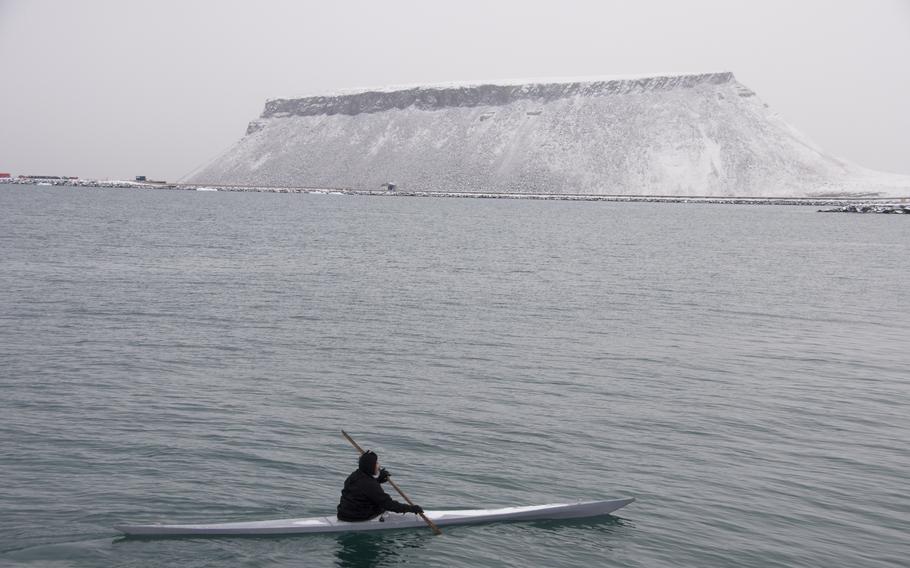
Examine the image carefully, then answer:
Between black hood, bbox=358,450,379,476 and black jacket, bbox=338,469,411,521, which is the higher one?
black hood, bbox=358,450,379,476

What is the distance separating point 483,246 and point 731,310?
40.4 m

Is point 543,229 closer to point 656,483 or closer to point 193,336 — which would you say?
point 193,336

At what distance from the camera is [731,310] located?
43906mm

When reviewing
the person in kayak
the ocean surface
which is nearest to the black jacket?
the person in kayak

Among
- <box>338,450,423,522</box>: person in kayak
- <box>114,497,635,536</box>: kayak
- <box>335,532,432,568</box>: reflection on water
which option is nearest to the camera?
<box>335,532,432,568</box>: reflection on water

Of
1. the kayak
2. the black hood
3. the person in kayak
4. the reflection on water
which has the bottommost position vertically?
the reflection on water

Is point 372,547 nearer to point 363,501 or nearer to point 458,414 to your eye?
point 363,501

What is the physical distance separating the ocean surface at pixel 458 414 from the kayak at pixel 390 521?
209mm

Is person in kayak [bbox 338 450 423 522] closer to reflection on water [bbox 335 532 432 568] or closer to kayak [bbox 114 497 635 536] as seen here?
kayak [bbox 114 497 635 536]

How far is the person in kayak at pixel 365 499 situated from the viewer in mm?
16156

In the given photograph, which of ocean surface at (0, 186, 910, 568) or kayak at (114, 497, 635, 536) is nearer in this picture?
kayak at (114, 497, 635, 536)

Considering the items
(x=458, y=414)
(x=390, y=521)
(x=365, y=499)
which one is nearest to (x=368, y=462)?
(x=365, y=499)

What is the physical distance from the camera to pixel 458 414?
23562 mm

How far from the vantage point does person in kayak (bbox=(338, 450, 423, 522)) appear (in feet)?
53.0
